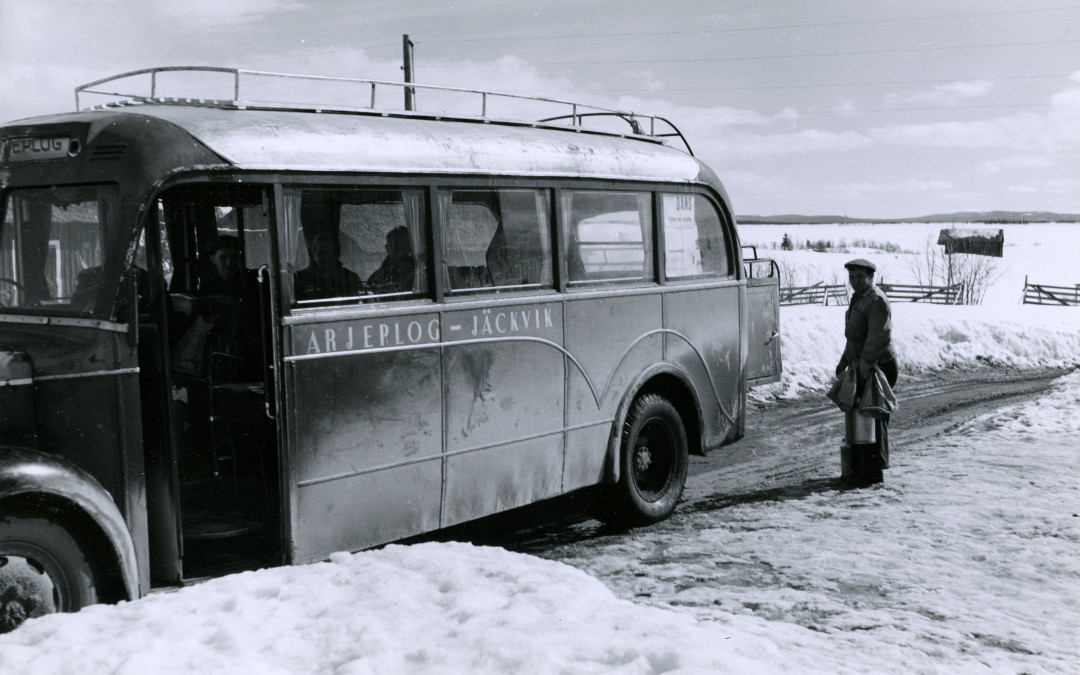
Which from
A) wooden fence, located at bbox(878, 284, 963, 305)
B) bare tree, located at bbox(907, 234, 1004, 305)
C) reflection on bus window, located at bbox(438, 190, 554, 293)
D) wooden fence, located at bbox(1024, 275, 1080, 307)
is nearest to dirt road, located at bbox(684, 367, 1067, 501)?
reflection on bus window, located at bbox(438, 190, 554, 293)

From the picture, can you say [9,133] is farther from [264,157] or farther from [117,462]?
[117,462]

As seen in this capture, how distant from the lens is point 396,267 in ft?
18.6

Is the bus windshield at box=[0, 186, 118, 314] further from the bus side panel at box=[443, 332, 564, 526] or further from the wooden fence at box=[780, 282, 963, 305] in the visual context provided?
the wooden fence at box=[780, 282, 963, 305]

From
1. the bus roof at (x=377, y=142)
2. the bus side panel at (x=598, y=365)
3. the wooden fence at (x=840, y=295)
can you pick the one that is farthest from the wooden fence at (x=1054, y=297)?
the bus roof at (x=377, y=142)

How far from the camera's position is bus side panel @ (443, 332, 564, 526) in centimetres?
592

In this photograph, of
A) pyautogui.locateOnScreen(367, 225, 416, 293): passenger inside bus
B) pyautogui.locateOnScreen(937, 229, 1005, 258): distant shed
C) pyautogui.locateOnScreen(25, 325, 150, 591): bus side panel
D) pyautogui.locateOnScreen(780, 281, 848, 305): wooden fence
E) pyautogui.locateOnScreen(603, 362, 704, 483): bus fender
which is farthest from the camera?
pyautogui.locateOnScreen(937, 229, 1005, 258): distant shed

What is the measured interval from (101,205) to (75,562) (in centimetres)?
157

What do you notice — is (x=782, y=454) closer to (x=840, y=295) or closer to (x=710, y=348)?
(x=710, y=348)

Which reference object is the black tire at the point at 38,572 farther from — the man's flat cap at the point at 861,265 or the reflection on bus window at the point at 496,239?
the man's flat cap at the point at 861,265

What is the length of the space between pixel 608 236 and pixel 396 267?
6.59ft

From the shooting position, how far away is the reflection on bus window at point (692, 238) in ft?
25.6

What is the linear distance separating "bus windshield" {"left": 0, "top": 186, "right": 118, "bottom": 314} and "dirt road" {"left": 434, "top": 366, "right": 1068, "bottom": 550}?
317 cm

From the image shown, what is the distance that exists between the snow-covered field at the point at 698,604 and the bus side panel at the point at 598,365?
→ 2.19ft

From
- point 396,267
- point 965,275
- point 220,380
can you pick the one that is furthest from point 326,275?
point 965,275
